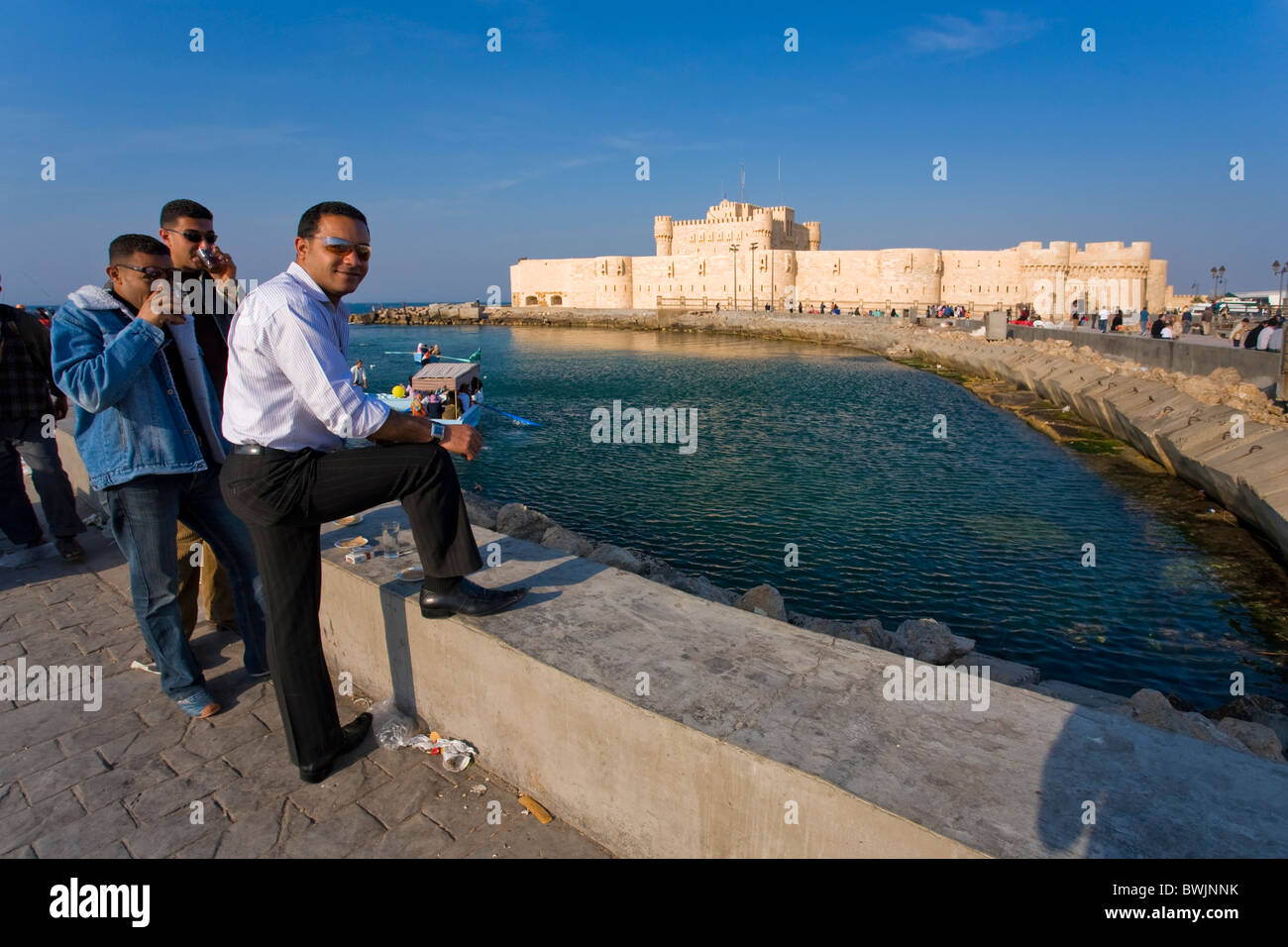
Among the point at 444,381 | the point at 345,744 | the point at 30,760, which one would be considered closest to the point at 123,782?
the point at 30,760

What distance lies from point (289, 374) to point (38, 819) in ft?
6.54

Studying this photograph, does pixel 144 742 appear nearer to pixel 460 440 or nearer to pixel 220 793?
pixel 220 793

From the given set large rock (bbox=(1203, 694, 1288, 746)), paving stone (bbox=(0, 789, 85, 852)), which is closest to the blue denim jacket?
paving stone (bbox=(0, 789, 85, 852))

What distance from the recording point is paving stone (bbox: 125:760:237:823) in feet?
9.07

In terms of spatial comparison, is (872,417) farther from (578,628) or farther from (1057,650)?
(578,628)

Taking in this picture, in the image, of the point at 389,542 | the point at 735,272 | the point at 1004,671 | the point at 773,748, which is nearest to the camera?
the point at 773,748

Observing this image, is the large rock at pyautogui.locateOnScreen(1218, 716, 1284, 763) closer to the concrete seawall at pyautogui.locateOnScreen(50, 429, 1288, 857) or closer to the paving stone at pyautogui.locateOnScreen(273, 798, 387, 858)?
the concrete seawall at pyautogui.locateOnScreen(50, 429, 1288, 857)

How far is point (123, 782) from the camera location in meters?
2.93

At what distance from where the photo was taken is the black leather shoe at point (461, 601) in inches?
114

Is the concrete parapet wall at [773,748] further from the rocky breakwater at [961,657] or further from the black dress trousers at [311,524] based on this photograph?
the rocky breakwater at [961,657]

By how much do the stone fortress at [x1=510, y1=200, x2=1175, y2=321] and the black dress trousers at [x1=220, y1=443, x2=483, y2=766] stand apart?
49.5 metres

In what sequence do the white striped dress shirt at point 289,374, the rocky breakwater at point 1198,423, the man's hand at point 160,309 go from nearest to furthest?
the white striped dress shirt at point 289,374 → the man's hand at point 160,309 → the rocky breakwater at point 1198,423

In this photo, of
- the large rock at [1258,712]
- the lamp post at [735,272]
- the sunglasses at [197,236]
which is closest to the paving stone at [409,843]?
the sunglasses at [197,236]
